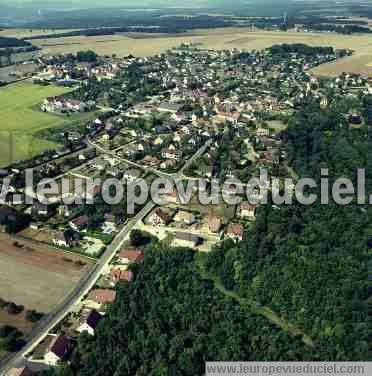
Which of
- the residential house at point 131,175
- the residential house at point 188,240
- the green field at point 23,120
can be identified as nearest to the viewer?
the residential house at point 188,240

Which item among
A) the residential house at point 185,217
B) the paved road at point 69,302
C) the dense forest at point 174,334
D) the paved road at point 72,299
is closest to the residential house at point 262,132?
the residential house at point 185,217

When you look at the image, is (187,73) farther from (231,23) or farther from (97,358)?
(231,23)

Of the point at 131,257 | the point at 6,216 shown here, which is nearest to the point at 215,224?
the point at 131,257

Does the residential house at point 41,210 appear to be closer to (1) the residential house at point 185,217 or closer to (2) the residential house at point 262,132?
(1) the residential house at point 185,217

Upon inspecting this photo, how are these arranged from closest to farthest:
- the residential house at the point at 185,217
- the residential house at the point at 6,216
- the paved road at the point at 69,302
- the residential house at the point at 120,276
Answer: the paved road at the point at 69,302 → the residential house at the point at 120,276 → the residential house at the point at 6,216 → the residential house at the point at 185,217

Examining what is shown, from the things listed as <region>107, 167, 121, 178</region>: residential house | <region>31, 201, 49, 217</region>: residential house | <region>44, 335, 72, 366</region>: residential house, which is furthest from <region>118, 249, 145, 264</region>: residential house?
<region>107, 167, 121, 178</region>: residential house
